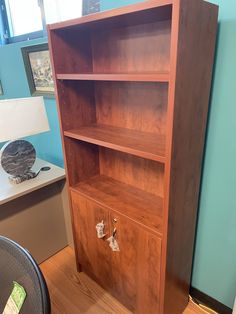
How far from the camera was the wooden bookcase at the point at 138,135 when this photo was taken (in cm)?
86

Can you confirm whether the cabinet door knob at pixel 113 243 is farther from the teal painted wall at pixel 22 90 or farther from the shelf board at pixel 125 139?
the teal painted wall at pixel 22 90

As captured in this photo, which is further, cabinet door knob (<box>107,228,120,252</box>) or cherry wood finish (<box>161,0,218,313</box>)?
cabinet door knob (<box>107,228,120,252</box>)

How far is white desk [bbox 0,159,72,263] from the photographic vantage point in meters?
1.55

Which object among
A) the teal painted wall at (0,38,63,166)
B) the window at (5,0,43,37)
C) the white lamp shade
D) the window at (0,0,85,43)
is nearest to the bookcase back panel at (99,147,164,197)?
the white lamp shade

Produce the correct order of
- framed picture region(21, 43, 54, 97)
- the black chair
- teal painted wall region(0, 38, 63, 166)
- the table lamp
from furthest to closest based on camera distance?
1. teal painted wall region(0, 38, 63, 166)
2. framed picture region(21, 43, 54, 97)
3. the table lamp
4. the black chair

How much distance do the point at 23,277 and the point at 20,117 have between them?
3.39 ft

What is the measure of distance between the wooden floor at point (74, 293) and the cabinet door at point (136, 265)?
0.60ft

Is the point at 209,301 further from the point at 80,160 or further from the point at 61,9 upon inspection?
the point at 61,9

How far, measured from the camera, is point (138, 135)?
119 cm

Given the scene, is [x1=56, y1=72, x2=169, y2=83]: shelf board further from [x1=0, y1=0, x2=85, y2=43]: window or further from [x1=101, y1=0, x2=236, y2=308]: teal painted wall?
[x1=0, y1=0, x2=85, y2=43]: window

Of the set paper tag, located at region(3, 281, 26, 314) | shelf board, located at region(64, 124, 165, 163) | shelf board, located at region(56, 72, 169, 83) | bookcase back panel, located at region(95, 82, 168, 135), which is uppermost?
shelf board, located at region(56, 72, 169, 83)

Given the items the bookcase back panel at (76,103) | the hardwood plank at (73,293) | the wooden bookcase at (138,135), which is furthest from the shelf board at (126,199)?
the hardwood plank at (73,293)

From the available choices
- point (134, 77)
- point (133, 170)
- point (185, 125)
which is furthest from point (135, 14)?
point (133, 170)

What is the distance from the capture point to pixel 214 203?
3.96 feet
